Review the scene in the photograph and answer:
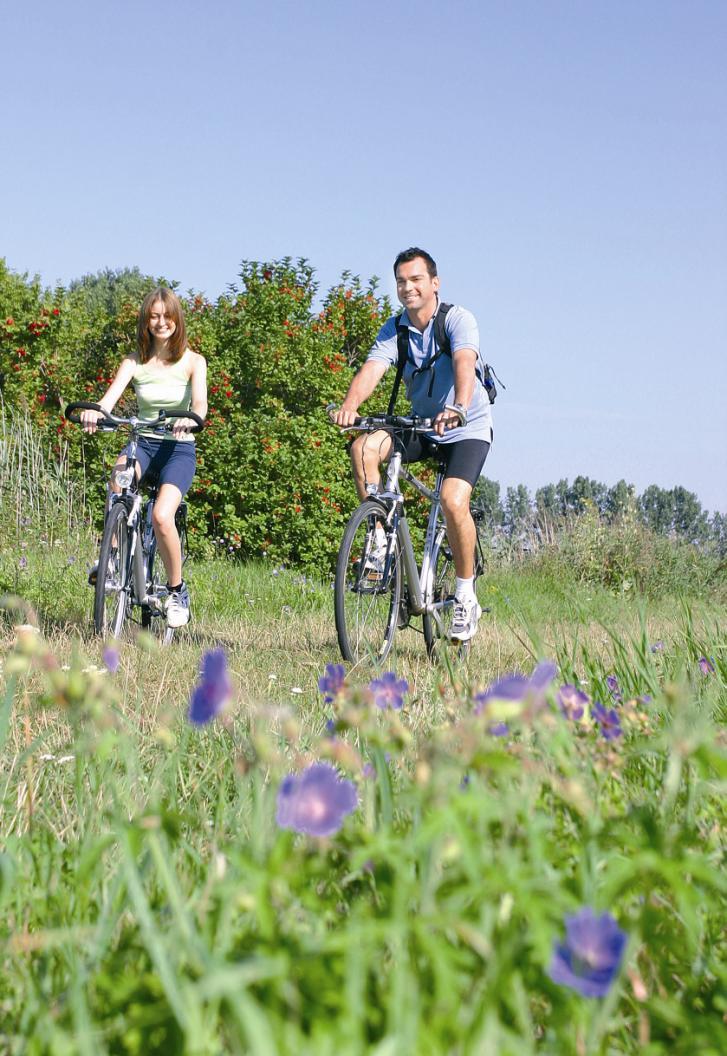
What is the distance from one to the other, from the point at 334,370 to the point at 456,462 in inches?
293

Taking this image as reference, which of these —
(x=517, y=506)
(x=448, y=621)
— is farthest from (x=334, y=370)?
(x=448, y=621)

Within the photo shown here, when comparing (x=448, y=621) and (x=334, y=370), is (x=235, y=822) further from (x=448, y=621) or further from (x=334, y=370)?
(x=334, y=370)

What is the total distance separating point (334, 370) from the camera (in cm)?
1235

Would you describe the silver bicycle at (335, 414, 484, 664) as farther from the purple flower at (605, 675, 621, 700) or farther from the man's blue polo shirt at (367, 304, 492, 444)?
the purple flower at (605, 675, 621, 700)

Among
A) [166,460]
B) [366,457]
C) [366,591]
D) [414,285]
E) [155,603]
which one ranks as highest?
[414,285]

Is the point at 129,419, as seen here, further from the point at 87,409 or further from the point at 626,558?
the point at 626,558

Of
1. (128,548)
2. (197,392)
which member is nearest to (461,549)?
(197,392)

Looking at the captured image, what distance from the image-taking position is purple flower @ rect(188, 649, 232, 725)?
0.87 m

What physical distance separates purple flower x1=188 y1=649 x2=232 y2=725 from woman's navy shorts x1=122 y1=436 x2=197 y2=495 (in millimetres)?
4838

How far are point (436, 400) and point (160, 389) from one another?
1630 mm

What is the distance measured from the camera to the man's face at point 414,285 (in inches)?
201

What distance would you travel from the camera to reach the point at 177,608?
5.60 m

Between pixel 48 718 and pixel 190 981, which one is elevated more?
pixel 190 981

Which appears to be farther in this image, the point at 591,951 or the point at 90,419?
the point at 90,419
